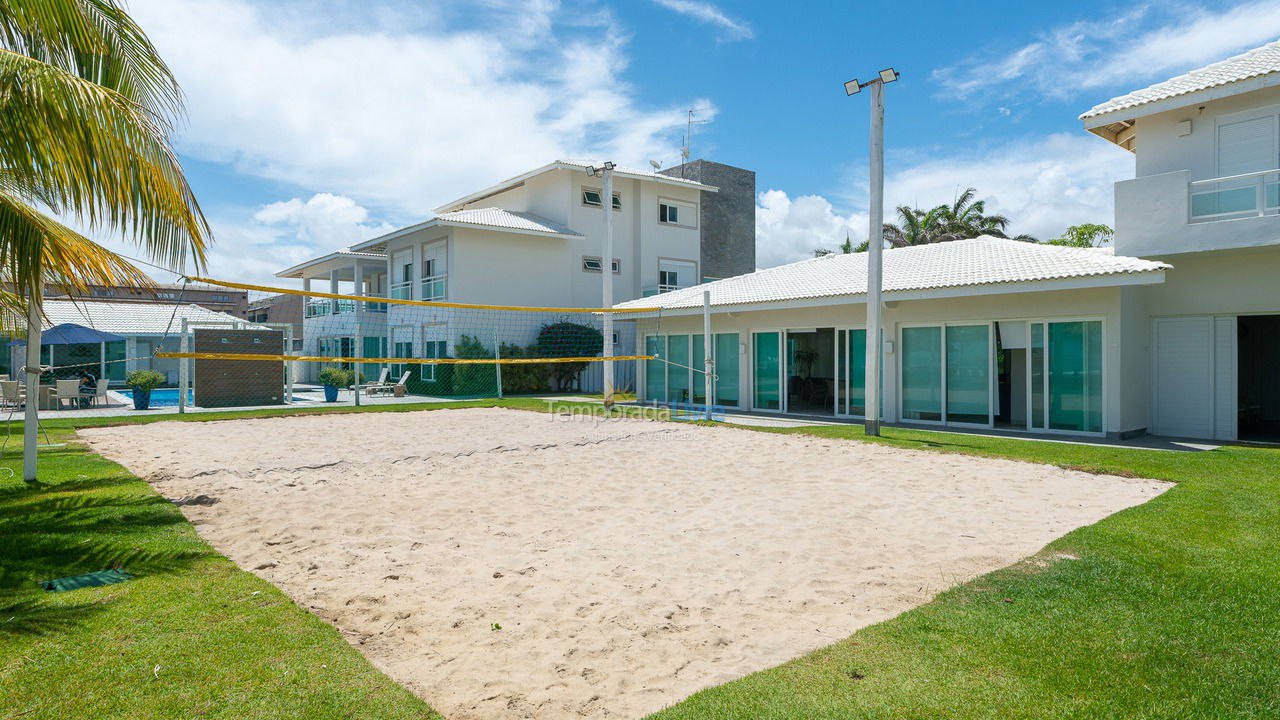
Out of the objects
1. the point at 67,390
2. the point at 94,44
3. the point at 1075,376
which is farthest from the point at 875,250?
the point at 67,390

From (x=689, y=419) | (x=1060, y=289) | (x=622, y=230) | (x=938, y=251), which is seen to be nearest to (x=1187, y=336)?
(x=1060, y=289)

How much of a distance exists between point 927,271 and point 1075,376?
133 inches

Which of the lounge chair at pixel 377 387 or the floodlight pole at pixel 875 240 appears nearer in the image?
the floodlight pole at pixel 875 240

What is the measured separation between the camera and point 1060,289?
11492mm

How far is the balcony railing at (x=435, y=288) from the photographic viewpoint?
2334 centimetres

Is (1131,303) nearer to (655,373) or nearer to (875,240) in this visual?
(875,240)

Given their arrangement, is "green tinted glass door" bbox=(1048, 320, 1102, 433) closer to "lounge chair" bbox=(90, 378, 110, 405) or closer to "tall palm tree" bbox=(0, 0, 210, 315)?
"tall palm tree" bbox=(0, 0, 210, 315)

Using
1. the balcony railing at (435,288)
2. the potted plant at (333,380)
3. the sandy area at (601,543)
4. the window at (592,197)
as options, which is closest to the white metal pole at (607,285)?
the sandy area at (601,543)

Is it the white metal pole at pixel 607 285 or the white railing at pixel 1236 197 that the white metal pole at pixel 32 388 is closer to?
the white metal pole at pixel 607 285

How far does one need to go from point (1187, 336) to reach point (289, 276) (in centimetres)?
3252

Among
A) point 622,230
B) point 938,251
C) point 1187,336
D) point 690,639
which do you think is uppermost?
point 622,230

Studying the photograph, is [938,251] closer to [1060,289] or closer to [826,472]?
[1060,289]

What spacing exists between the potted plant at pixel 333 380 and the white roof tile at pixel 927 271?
A: 863cm

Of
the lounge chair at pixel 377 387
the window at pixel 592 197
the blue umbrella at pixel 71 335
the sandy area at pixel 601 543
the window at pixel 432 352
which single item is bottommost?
the sandy area at pixel 601 543
